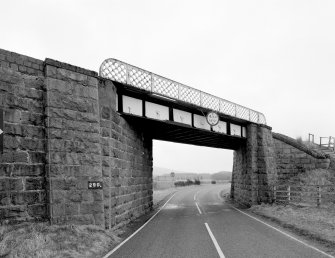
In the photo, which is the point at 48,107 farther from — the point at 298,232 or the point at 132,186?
the point at 298,232

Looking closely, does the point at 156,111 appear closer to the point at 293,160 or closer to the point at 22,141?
the point at 22,141

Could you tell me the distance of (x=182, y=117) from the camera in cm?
2117

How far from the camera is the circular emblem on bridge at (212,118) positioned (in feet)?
74.5

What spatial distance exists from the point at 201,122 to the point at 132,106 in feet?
21.1

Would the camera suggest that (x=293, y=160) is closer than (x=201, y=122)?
No

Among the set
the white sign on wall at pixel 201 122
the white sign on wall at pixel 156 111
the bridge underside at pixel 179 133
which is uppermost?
the white sign on wall at pixel 156 111

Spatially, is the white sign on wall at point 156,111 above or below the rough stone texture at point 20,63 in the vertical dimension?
below

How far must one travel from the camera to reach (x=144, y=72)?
17750mm

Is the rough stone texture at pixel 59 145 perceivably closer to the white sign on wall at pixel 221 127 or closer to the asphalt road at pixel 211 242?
the asphalt road at pixel 211 242

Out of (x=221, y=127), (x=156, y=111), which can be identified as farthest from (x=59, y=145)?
(x=221, y=127)

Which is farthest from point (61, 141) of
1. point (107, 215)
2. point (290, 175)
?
point (290, 175)

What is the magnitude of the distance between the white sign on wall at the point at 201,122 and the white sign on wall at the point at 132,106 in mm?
Result: 5167

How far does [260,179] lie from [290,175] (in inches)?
157

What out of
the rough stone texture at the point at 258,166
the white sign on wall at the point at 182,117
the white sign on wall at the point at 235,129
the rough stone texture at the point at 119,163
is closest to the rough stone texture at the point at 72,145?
the rough stone texture at the point at 119,163
